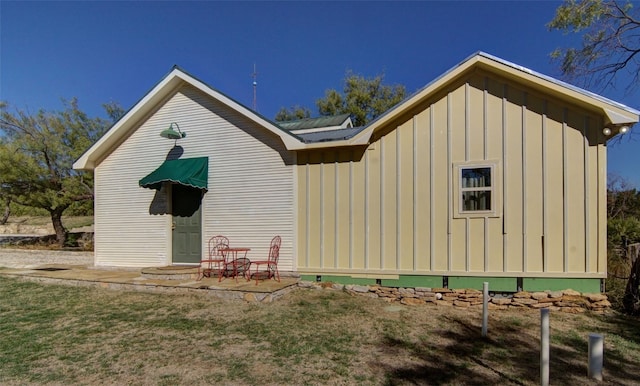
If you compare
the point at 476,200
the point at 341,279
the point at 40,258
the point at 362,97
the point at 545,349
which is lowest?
the point at 40,258

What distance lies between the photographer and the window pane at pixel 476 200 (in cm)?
686

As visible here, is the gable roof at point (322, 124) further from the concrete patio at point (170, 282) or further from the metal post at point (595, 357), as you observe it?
the metal post at point (595, 357)

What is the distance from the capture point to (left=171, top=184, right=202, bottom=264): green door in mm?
9289

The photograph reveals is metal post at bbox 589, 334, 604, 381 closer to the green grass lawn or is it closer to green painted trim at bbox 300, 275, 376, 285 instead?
the green grass lawn

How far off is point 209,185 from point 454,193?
18.8 feet

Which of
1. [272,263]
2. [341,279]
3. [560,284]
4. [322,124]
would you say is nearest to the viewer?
[560,284]

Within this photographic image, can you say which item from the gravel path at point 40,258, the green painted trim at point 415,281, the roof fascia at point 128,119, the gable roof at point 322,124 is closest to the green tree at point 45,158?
the gravel path at point 40,258

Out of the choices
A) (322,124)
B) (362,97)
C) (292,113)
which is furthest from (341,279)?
(292,113)

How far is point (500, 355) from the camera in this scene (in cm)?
440

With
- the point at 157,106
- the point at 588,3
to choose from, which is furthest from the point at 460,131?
the point at 157,106

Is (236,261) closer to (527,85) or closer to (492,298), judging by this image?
(492,298)

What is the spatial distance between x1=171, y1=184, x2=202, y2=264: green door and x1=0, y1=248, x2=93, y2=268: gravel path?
3.78m

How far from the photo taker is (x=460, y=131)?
702 cm

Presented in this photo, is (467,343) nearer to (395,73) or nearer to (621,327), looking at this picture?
(621,327)
